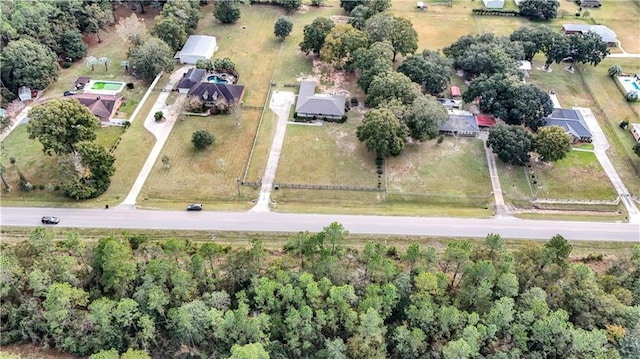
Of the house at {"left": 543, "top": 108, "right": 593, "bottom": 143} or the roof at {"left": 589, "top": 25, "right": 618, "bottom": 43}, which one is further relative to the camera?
the roof at {"left": 589, "top": 25, "right": 618, "bottom": 43}

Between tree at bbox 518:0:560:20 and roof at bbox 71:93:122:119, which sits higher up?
tree at bbox 518:0:560:20

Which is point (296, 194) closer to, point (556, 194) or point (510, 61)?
point (556, 194)

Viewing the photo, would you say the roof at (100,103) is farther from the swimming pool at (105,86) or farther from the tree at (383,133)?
the tree at (383,133)

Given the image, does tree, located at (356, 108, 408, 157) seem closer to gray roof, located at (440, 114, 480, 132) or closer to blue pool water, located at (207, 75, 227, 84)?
gray roof, located at (440, 114, 480, 132)

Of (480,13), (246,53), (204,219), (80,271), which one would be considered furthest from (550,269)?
(480,13)

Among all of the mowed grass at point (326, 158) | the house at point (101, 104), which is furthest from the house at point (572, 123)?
the house at point (101, 104)

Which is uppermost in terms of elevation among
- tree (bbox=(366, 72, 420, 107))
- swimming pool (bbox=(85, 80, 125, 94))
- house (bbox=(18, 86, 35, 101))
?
tree (bbox=(366, 72, 420, 107))

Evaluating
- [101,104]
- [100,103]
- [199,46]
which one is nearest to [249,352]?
[101,104]

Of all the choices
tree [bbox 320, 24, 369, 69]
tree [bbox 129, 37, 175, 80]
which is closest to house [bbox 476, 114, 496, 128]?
tree [bbox 320, 24, 369, 69]
